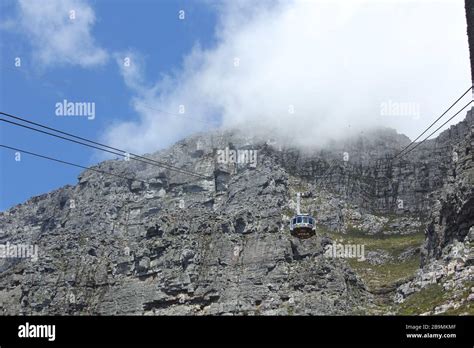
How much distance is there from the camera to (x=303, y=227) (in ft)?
322

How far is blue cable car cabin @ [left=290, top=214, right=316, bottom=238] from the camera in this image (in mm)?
96350

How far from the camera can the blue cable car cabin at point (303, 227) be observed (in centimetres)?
9635

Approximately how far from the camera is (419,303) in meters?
139
